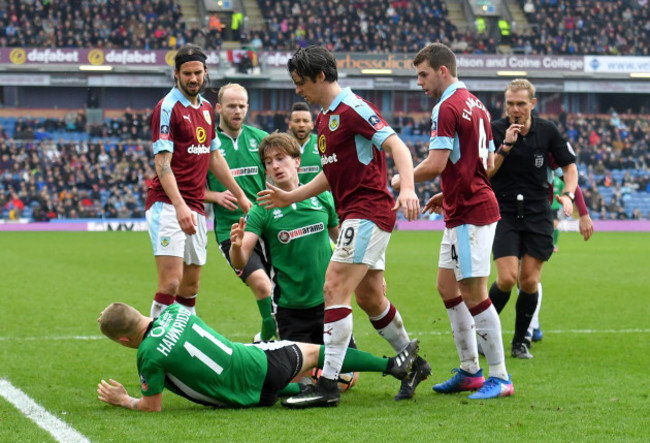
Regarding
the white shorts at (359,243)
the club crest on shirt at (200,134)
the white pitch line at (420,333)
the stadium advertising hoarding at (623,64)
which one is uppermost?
the club crest on shirt at (200,134)

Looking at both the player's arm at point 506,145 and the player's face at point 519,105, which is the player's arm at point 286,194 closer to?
the player's arm at point 506,145

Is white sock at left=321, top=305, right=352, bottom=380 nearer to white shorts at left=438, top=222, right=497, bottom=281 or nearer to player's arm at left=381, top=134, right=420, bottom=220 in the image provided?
player's arm at left=381, top=134, right=420, bottom=220

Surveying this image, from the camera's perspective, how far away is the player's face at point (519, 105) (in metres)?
7.90

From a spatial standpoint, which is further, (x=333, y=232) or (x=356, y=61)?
(x=356, y=61)

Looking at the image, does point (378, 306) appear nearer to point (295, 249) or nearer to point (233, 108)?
point (295, 249)

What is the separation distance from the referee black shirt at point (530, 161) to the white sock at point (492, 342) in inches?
90.1

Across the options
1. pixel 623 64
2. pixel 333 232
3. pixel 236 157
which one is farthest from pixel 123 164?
pixel 333 232

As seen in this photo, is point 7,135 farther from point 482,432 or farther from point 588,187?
point 482,432

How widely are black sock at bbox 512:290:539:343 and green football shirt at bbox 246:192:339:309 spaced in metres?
2.26

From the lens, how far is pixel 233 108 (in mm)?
8445

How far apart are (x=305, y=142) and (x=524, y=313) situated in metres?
2.65

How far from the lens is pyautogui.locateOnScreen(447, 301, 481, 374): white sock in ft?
20.6

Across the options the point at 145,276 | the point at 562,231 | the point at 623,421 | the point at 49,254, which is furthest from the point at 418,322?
the point at 562,231

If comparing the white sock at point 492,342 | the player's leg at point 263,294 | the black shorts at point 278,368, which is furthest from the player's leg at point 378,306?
the player's leg at point 263,294
